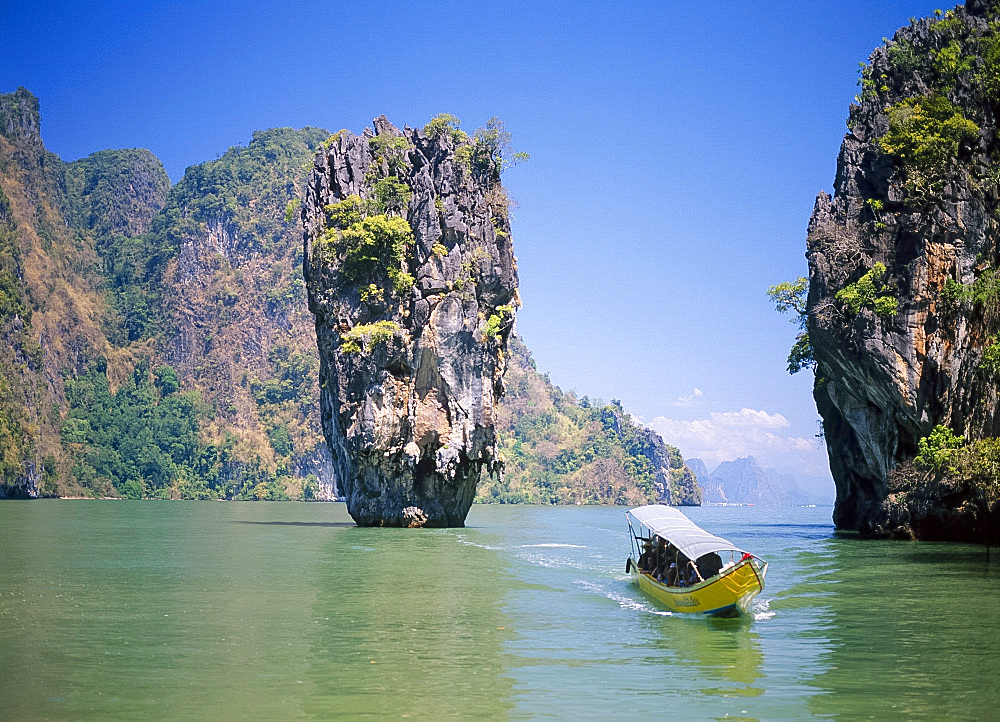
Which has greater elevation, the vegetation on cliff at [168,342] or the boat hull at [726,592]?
the vegetation on cliff at [168,342]

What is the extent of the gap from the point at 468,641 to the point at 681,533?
6231 mm

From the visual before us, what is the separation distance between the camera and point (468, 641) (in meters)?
14.9

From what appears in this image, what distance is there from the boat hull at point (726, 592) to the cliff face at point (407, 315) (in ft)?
79.4

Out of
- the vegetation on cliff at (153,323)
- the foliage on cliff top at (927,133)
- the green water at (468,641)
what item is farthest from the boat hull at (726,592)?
the vegetation on cliff at (153,323)

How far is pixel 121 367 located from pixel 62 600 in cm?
11901

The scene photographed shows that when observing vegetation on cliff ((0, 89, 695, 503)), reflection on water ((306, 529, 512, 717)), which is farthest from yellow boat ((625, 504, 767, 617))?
vegetation on cliff ((0, 89, 695, 503))

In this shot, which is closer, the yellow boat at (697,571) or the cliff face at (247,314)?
the yellow boat at (697,571)

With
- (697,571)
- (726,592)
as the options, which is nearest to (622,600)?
(697,571)

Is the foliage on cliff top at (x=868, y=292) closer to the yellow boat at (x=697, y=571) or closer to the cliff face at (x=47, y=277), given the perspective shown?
the yellow boat at (x=697, y=571)

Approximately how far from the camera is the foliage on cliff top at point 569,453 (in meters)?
127

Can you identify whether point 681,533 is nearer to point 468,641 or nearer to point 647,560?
point 647,560

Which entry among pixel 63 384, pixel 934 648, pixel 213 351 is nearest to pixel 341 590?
pixel 934 648

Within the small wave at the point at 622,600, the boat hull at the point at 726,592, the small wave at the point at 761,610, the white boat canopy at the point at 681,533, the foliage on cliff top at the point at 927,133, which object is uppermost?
the foliage on cliff top at the point at 927,133

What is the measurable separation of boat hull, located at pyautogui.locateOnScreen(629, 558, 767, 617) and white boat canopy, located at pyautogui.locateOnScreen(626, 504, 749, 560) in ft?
1.36
